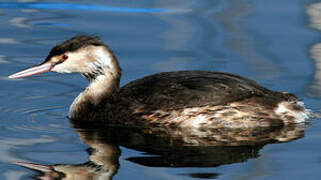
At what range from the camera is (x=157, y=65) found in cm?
1193

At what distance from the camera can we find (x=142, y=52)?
12477mm

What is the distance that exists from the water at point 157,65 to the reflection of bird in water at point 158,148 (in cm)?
2

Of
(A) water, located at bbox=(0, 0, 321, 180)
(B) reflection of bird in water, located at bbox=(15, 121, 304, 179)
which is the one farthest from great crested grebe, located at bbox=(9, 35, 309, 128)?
(A) water, located at bbox=(0, 0, 321, 180)

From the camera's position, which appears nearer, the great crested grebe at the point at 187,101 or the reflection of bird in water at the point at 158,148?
the reflection of bird in water at the point at 158,148

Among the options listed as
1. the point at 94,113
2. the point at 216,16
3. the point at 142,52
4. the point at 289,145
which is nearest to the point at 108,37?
the point at 142,52

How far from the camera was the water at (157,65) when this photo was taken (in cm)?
852

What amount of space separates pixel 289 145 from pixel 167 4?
6.55m

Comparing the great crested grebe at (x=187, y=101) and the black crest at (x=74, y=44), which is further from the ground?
the black crest at (x=74, y=44)

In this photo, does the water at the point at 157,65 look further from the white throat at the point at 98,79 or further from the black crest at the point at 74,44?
the black crest at the point at 74,44

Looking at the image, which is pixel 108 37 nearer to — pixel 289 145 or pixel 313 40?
pixel 313 40

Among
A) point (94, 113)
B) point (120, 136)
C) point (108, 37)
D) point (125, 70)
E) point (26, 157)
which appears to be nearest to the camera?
point (26, 157)

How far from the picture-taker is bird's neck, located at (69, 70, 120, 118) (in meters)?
10.2

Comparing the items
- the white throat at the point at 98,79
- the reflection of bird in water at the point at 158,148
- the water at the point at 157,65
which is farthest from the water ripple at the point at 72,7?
the reflection of bird in water at the point at 158,148

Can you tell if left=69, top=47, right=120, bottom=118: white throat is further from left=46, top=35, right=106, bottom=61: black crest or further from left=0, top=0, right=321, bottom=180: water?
left=0, top=0, right=321, bottom=180: water
